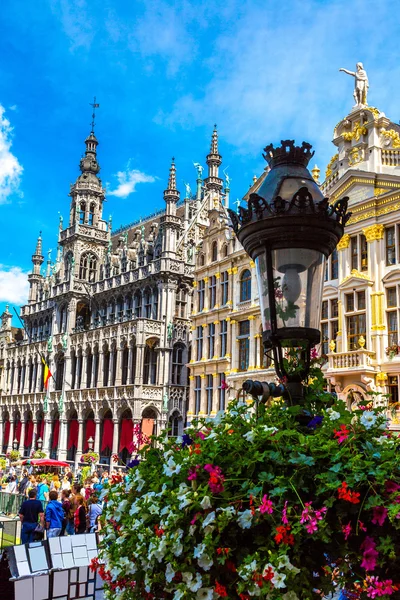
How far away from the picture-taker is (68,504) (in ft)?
46.5

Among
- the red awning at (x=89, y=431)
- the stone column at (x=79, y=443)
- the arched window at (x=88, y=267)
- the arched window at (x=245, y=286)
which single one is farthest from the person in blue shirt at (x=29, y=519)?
the arched window at (x=88, y=267)

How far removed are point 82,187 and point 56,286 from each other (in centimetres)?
871

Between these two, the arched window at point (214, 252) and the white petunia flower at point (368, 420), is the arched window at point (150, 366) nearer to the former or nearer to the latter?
the arched window at point (214, 252)

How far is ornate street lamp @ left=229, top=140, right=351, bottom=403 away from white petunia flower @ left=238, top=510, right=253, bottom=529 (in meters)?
1.56

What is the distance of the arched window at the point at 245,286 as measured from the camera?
101 ft

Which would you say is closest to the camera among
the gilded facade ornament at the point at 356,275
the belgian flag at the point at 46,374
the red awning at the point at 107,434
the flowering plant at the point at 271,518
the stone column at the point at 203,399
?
the flowering plant at the point at 271,518

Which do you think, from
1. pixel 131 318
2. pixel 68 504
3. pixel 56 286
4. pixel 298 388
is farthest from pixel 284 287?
pixel 56 286

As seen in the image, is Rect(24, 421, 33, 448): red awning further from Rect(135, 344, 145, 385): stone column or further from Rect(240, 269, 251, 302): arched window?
Rect(240, 269, 251, 302): arched window

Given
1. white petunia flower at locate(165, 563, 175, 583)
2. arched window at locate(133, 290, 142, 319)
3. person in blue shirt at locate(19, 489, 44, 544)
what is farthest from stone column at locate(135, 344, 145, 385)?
white petunia flower at locate(165, 563, 175, 583)

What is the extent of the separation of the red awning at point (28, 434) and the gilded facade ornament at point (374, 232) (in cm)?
3634

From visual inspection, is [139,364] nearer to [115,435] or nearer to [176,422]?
[176,422]

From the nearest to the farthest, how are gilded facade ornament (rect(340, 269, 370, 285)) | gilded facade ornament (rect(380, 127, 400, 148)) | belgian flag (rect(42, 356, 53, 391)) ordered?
gilded facade ornament (rect(340, 269, 370, 285)), gilded facade ornament (rect(380, 127, 400, 148)), belgian flag (rect(42, 356, 53, 391))

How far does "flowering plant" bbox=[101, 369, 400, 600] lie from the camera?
3217 mm

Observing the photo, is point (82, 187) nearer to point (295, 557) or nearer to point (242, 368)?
point (242, 368)
